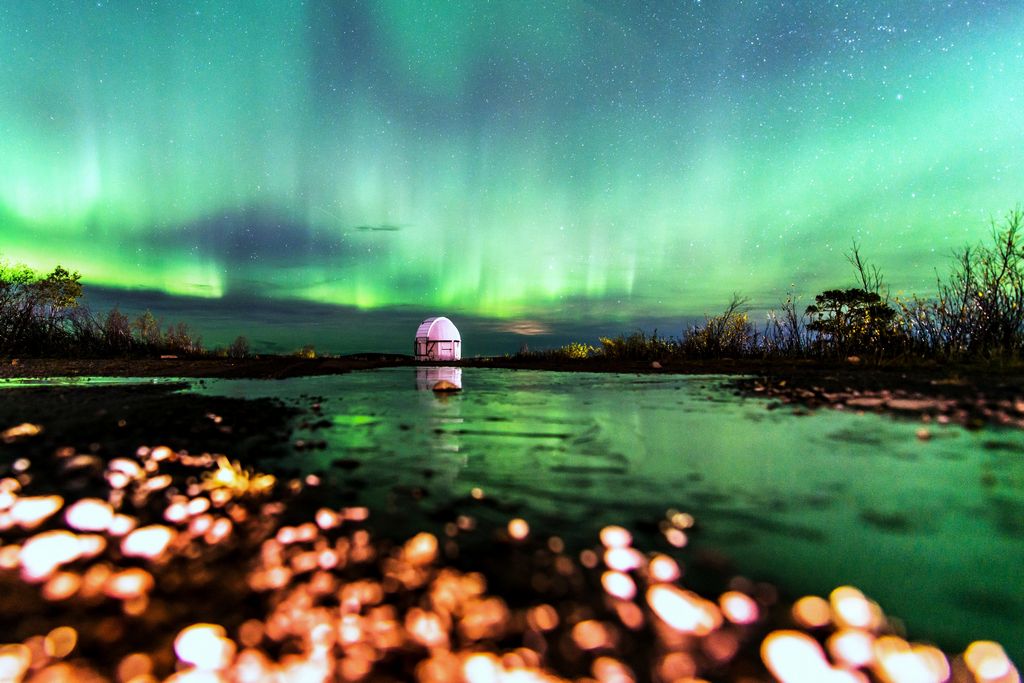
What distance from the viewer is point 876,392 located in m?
7.47

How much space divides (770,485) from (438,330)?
30807 millimetres

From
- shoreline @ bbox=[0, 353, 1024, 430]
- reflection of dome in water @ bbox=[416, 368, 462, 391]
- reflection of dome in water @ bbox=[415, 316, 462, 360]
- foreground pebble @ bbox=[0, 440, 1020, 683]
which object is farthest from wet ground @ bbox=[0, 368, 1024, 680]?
reflection of dome in water @ bbox=[415, 316, 462, 360]

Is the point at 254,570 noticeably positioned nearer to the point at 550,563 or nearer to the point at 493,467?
the point at 550,563

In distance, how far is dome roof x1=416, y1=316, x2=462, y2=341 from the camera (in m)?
33.0

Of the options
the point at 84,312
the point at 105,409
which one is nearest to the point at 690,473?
the point at 105,409

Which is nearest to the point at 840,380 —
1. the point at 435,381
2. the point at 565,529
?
the point at 565,529

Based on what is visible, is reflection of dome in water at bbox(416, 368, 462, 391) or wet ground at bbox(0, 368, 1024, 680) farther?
reflection of dome in water at bbox(416, 368, 462, 391)

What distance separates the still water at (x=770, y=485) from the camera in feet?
7.14

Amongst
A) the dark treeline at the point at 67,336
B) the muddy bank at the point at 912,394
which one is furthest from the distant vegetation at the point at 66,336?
the muddy bank at the point at 912,394

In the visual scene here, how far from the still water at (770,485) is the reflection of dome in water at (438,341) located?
26.4m

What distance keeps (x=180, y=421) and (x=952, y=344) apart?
18035 millimetres

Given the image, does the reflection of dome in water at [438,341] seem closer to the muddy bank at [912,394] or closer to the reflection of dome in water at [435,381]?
the reflection of dome in water at [435,381]

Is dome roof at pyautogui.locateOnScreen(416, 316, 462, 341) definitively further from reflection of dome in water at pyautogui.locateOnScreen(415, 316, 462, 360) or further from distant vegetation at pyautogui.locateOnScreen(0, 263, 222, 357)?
distant vegetation at pyautogui.locateOnScreen(0, 263, 222, 357)

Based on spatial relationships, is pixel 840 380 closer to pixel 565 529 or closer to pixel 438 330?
pixel 565 529
